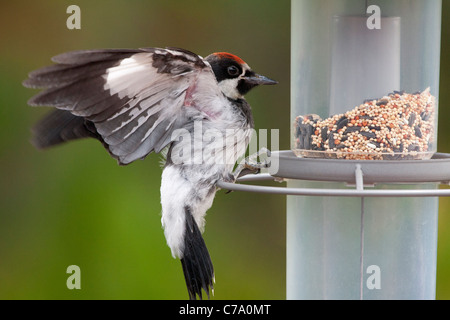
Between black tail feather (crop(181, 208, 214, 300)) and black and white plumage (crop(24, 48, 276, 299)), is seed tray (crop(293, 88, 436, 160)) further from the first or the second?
black tail feather (crop(181, 208, 214, 300))

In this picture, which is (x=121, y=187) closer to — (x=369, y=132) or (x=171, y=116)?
(x=171, y=116)

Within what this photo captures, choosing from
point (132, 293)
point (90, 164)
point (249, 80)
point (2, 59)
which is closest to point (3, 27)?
point (2, 59)

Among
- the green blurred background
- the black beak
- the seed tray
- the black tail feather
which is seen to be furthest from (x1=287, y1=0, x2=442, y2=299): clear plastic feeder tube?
the green blurred background

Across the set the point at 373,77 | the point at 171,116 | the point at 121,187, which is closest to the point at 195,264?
the point at 171,116

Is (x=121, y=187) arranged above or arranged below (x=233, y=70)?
below

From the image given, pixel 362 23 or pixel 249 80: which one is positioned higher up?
pixel 362 23

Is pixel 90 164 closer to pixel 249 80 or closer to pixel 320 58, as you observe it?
pixel 249 80

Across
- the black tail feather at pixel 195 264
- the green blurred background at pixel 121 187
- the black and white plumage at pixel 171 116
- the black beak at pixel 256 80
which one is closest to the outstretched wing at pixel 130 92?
the black and white plumage at pixel 171 116
